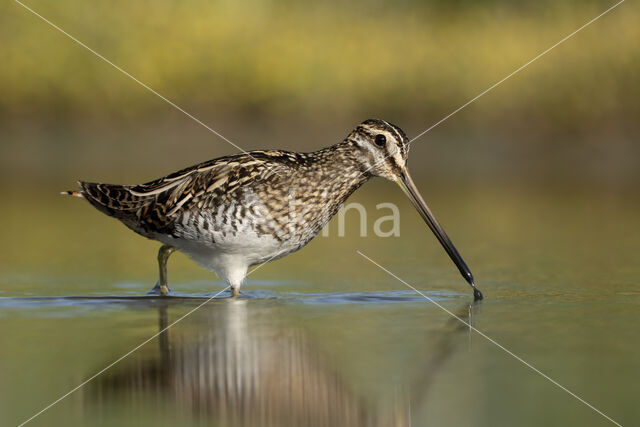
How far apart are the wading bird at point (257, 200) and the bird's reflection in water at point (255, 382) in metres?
1.17

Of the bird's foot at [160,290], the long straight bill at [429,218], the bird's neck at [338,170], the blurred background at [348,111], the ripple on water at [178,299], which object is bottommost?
the ripple on water at [178,299]

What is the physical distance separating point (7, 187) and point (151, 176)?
184 centimetres

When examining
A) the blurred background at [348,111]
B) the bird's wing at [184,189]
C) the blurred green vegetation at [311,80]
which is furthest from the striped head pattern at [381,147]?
the blurred green vegetation at [311,80]

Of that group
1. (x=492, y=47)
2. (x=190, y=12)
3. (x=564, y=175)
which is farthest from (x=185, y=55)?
(x=564, y=175)

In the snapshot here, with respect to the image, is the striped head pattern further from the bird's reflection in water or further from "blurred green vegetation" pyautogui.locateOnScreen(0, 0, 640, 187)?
"blurred green vegetation" pyautogui.locateOnScreen(0, 0, 640, 187)

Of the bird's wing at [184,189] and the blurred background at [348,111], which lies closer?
the bird's wing at [184,189]

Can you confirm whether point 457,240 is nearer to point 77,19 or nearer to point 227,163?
point 227,163

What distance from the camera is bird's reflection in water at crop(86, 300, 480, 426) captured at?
480cm

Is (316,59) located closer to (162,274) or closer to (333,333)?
(162,274)

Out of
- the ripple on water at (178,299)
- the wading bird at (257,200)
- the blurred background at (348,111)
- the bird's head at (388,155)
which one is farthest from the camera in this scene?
the blurred background at (348,111)

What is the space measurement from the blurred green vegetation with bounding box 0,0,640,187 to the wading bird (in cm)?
812

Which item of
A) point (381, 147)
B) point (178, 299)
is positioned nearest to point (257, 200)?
point (178, 299)

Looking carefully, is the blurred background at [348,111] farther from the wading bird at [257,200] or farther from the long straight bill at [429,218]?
the wading bird at [257,200]

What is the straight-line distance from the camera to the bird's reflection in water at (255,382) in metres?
4.80
